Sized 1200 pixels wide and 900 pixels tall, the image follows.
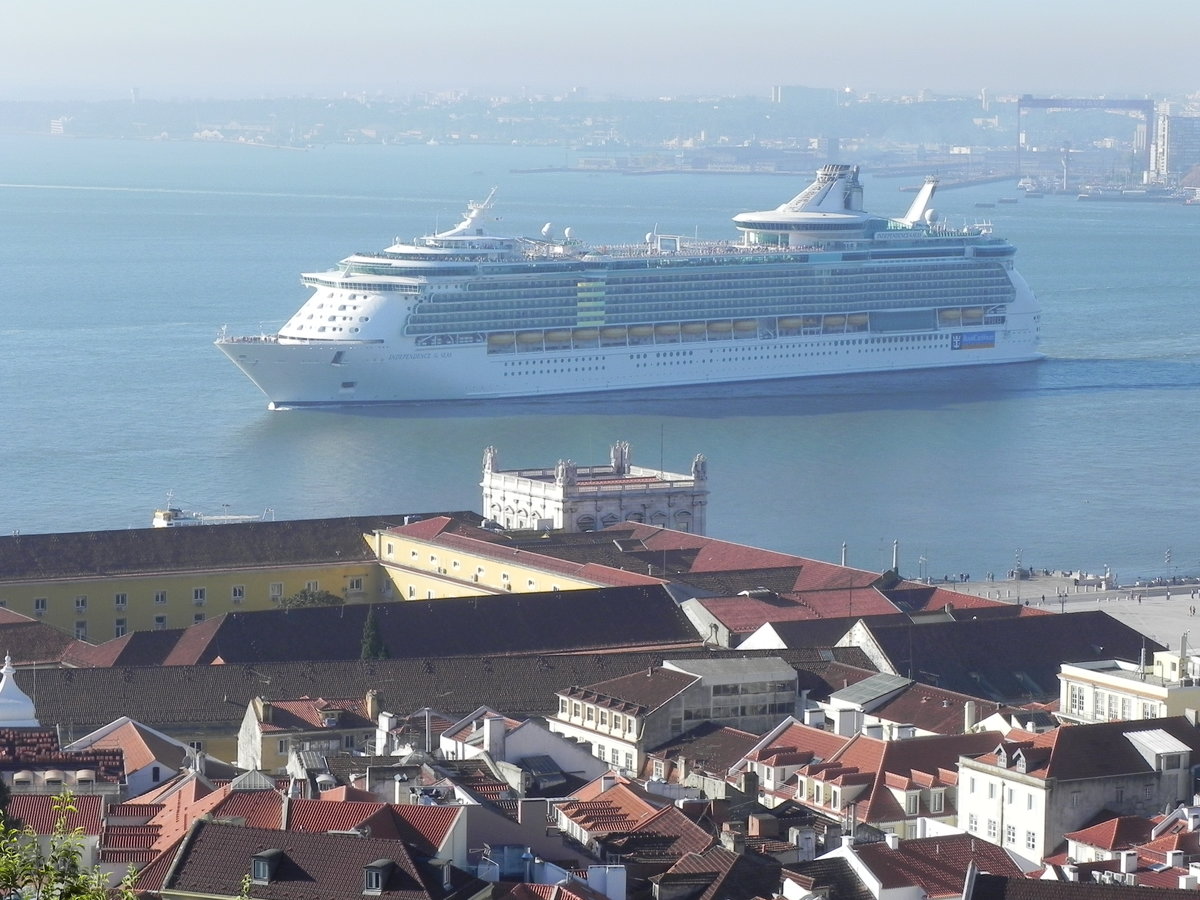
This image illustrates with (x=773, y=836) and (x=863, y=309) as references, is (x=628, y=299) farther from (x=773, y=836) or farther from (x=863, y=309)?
(x=773, y=836)

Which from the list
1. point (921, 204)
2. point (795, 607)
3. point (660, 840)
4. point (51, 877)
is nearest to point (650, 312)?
point (921, 204)

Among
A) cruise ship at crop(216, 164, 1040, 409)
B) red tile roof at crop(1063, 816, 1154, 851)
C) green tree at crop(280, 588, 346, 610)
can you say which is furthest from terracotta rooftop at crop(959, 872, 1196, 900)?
cruise ship at crop(216, 164, 1040, 409)

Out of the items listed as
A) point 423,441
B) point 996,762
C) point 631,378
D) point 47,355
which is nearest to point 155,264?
point 47,355

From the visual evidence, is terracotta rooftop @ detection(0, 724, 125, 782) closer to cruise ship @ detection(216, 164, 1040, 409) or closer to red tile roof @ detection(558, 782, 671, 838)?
red tile roof @ detection(558, 782, 671, 838)

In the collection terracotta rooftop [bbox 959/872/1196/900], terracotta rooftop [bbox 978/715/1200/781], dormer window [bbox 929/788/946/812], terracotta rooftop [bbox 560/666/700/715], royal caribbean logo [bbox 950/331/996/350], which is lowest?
royal caribbean logo [bbox 950/331/996/350]

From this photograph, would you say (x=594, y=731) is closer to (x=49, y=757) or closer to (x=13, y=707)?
(x=13, y=707)

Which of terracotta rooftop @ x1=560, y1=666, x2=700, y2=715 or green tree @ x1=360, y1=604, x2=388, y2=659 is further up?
terracotta rooftop @ x1=560, y1=666, x2=700, y2=715
